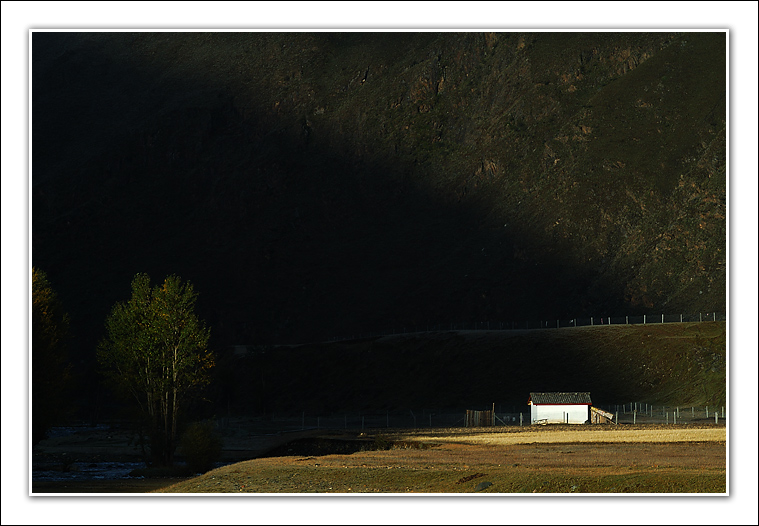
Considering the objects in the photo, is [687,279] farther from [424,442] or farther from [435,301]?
[424,442]

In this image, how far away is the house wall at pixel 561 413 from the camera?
8812 cm

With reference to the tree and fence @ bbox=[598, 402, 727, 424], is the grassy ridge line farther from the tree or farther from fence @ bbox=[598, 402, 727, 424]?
the tree

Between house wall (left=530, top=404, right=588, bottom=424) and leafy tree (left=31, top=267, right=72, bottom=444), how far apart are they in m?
46.9

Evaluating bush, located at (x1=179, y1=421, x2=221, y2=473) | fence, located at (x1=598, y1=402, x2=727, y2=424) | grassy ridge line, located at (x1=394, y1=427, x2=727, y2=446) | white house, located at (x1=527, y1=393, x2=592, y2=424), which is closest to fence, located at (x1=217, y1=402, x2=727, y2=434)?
fence, located at (x1=598, y1=402, x2=727, y2=424)

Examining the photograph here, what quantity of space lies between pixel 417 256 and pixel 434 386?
6569cm

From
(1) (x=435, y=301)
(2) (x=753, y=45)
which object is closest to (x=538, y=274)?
(1) (x=435, y=301)

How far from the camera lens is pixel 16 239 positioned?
83.1 ft

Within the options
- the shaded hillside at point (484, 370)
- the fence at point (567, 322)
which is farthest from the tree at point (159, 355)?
the fence at point (567, 322)

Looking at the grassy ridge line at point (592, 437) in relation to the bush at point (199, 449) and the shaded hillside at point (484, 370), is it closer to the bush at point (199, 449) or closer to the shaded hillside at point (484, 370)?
the bush at point (199, 449)

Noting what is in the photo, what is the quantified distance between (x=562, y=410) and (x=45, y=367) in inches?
1996

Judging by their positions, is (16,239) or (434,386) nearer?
(16,239)

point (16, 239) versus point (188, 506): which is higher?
point (16, 239)

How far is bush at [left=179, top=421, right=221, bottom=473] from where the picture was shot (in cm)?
5834

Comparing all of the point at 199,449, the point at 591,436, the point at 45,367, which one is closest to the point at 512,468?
the point at 199,449
